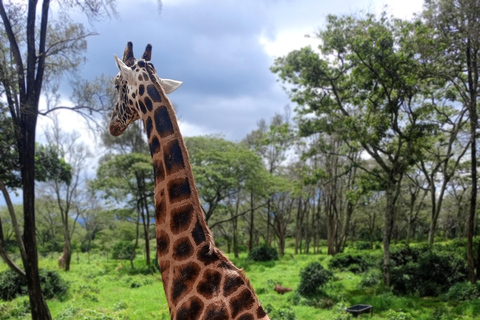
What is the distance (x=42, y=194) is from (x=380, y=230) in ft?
119

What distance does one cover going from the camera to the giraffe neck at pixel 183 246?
9.00ft

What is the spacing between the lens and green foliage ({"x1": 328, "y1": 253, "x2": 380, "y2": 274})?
1569 centimetres

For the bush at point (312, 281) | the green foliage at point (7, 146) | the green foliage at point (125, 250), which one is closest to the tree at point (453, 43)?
the bush at point (312, 281)

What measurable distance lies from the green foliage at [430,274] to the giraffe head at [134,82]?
34.2 ft

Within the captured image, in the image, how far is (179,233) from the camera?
3.04 meters

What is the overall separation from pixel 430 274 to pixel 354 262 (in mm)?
5351

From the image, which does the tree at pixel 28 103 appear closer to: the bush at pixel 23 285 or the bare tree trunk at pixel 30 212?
the bare tree trunk at pixel 30 212

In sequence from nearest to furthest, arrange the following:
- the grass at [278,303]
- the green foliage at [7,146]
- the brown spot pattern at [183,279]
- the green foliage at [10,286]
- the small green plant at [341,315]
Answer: the brown spot pattern at [183,279] < the green foliage at [7,146] < the small green plant at [341,315] < the grass at [278,303] < the green foliage at [10,286]

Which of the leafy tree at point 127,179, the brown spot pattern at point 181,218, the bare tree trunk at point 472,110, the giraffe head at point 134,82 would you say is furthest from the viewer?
the leafy tree at point 127,179

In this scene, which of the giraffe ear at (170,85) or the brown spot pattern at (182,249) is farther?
the giraffe ear at (170,85)

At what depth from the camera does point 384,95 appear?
12070 millimetres

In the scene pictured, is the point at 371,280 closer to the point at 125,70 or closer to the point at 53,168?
the point at 125,70

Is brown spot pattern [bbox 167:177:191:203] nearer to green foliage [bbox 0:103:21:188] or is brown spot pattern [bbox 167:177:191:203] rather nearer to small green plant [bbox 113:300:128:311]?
green foliage [bbox 0:103:21:188]

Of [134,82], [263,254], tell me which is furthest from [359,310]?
[263,254]
